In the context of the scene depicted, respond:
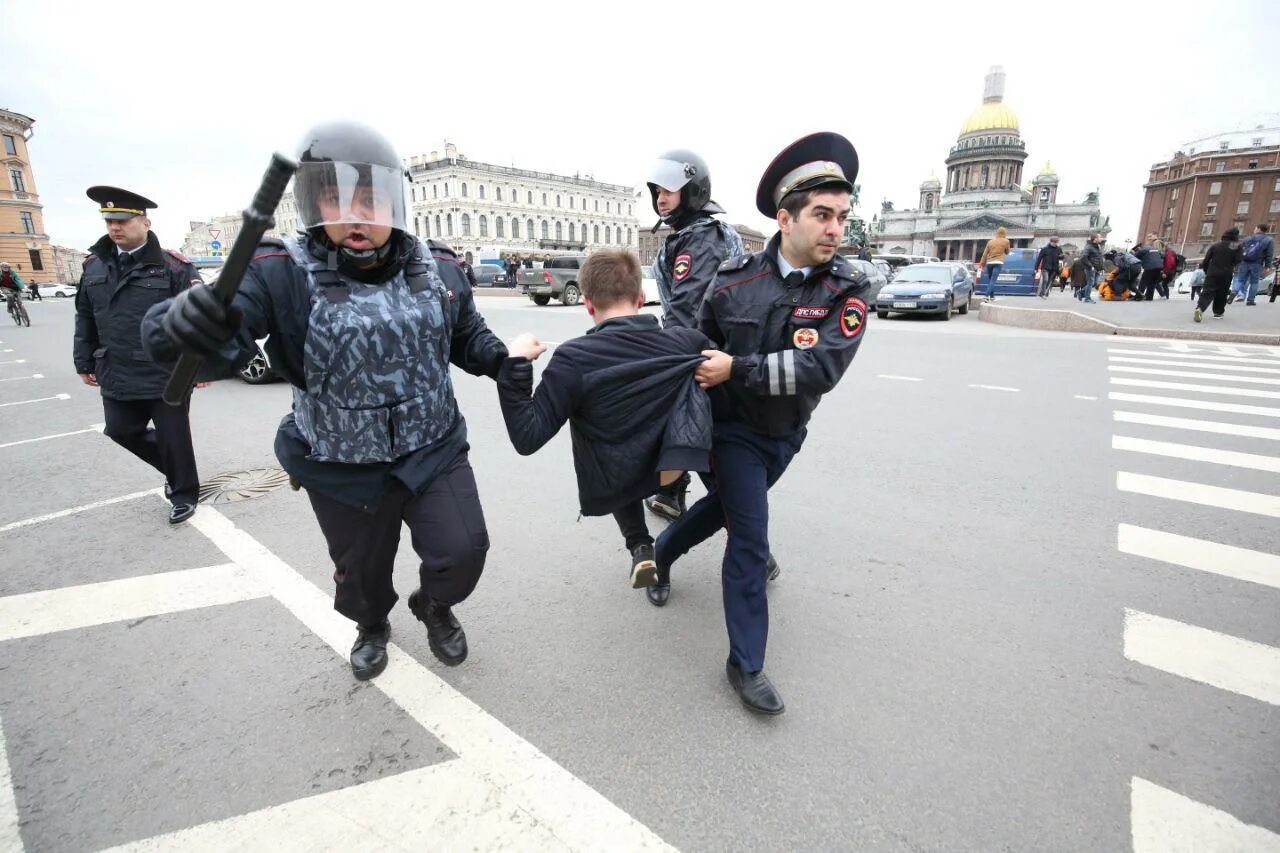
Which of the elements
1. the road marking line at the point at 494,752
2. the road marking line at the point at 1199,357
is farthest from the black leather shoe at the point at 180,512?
the road marking line at the point at 1199,357

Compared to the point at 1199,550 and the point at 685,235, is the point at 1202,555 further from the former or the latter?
the point at 685,235

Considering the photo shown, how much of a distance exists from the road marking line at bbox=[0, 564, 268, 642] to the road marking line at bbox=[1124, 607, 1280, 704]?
4.18m

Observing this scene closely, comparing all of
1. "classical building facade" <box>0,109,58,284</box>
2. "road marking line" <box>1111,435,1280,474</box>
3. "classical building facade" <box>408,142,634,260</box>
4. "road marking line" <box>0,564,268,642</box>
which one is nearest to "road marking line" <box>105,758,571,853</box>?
"road marking line" <box>0,564,268,642</box>

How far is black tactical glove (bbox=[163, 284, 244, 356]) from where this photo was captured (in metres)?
1.73

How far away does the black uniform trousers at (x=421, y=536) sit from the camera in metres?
2.44

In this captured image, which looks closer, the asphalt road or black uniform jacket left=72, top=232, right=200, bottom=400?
the asphalt road

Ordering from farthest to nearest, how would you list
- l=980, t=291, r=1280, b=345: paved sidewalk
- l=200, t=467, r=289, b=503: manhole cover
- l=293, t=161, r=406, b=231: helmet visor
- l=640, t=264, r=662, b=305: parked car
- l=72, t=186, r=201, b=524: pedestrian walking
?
l=980, t=291, r=1280, b=345: paved sidewalk < l=200, t=467, r=289, b=503: manhole cover < l=72, t=186, r=201, b=524: pedestrian walking < l=640, t=264, r=662, b=305: parked car < l=293, t=161, r=406, b=231: helmet visor

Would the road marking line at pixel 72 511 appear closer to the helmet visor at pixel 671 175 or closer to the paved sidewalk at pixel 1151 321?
the helmet visor at pixel 671 175

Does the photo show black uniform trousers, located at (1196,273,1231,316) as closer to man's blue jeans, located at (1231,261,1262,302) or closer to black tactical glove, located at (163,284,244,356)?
man's blue jeans, located at (1231,261,1262,302)

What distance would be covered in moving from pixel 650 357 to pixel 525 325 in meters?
14.9

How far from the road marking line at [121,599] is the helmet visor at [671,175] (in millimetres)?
3145

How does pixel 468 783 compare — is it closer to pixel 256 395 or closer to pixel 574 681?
pixel 574 681

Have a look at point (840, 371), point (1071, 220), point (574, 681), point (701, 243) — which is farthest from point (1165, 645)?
point (1071, 220)

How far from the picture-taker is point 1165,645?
2879mm
